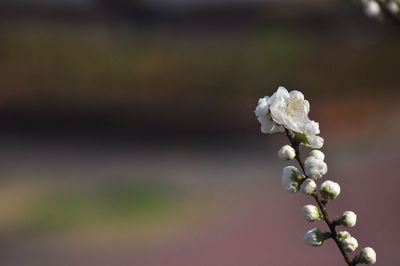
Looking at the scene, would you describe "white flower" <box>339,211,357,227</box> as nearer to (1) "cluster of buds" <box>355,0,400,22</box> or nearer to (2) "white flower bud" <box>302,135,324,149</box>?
(2) "white flower bud" <box>302,135,324,149</box>

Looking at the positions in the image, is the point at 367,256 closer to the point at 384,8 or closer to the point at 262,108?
the point at 262,108

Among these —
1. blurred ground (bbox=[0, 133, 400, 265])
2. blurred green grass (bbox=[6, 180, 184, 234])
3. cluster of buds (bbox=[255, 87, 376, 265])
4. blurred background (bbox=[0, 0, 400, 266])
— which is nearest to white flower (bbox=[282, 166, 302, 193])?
cluster of buds (bbox=[255, 87, 376, 265])

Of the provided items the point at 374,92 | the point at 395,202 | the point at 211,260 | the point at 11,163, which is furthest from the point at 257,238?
the point at 374,92

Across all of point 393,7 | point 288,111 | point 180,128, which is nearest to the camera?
point 288,111

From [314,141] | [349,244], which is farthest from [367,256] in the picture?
[314,141]

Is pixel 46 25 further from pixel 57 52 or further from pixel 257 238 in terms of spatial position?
pixel 257 238
